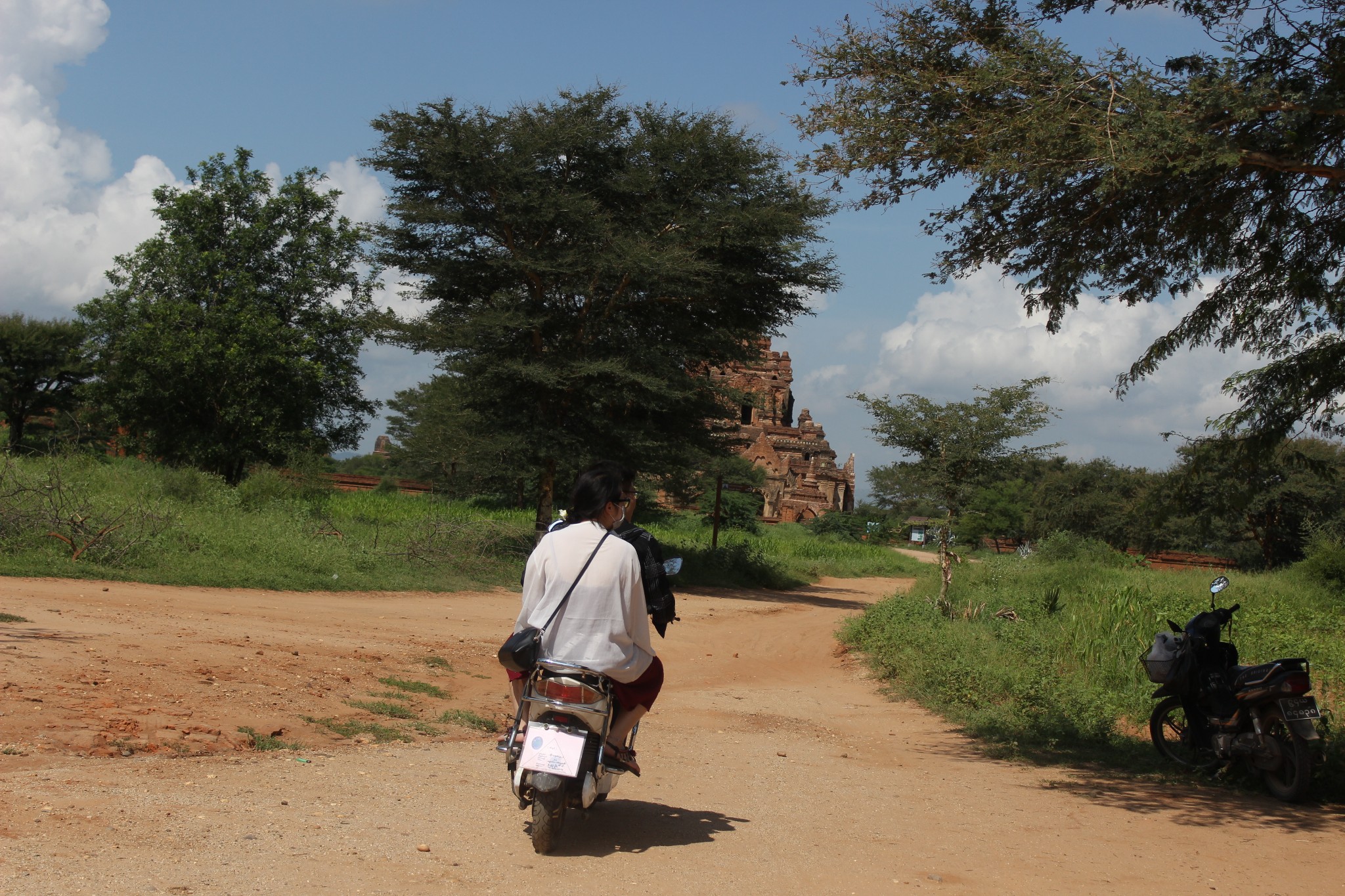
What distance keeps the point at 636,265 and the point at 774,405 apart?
40633mm

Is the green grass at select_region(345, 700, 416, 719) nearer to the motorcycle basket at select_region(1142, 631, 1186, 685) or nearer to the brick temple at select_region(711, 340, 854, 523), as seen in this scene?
the motorcycle basket at select_region(1142, 631, 1186, 685)

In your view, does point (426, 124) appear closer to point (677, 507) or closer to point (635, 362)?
point (635, 362)

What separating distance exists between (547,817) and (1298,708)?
5.15 meters

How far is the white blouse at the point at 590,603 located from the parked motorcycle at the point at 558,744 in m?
0.08

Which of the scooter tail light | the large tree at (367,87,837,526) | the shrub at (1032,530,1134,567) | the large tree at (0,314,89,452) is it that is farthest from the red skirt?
the large tree at (0,314,89,452)

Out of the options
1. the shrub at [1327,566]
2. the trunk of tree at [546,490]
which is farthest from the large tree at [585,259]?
the shrub at [1327,566]

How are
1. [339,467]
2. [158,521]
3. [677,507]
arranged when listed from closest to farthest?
[158,521]
[677,507]
[339,467]

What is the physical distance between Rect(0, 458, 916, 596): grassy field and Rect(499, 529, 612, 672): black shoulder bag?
32.7 ft

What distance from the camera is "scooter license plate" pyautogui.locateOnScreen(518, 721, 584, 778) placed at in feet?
14.5

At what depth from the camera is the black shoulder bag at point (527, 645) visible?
179 inches

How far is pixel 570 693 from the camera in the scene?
15.3 ft

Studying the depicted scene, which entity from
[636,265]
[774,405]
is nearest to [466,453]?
[636,265]

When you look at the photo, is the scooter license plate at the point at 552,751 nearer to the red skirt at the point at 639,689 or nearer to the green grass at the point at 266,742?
the red skirt at the point at 639,689

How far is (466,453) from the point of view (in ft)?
75.4
